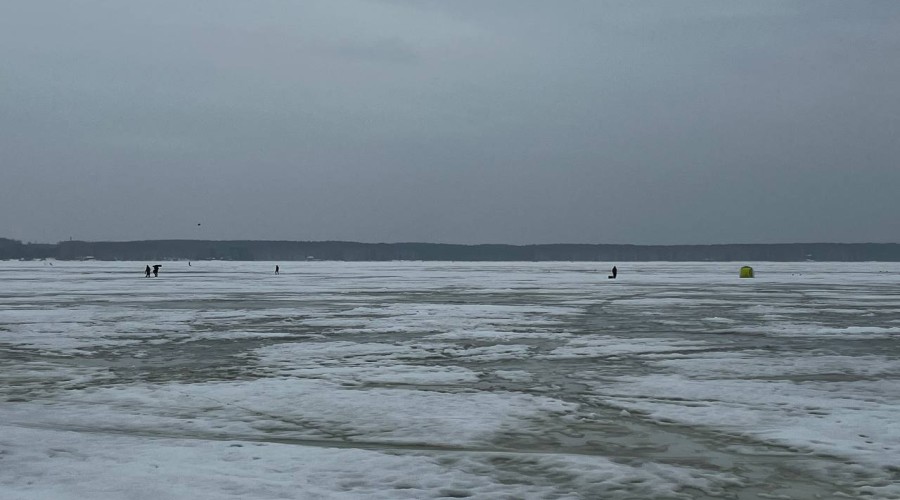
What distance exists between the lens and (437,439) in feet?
22.5

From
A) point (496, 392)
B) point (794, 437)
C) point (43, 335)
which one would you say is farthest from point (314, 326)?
point (794, 437)

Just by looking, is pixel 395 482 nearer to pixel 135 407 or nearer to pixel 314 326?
pixel 135 407

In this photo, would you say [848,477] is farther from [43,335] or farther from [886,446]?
[43,335]

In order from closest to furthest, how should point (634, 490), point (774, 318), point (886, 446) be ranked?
point (634, 490) < point (886, 446) < point (774, 318)

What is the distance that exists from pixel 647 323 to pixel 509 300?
30.5 ft

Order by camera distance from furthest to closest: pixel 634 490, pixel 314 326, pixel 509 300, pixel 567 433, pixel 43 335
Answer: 1. pixel 509 300
2. pixel 314 326
3. pixel 43 335
4. pixel 567 433
5. pixel 634 490

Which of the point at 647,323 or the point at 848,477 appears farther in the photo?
the point at 647,323

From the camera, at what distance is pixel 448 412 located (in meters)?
7.96

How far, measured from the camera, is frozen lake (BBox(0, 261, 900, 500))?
5539mm

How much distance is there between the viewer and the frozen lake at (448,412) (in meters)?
5.54

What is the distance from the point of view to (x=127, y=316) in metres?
19.7

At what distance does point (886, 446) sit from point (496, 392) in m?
3.97

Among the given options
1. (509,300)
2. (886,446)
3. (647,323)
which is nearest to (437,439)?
(886,446)

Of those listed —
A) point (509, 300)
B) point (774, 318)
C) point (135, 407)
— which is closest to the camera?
point (135, 407)
